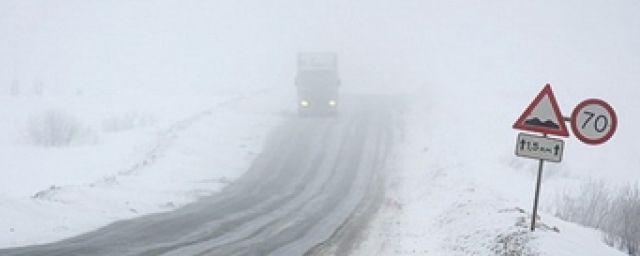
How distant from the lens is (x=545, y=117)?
9.48 metres

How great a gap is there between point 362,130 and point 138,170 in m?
14.0

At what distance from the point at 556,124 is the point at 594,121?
0.62 meters

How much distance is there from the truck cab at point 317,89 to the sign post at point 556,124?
87.5 feet

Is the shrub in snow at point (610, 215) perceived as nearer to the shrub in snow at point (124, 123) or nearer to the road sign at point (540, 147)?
the road sign at point (540, 147)

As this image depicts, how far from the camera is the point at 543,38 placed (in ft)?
401

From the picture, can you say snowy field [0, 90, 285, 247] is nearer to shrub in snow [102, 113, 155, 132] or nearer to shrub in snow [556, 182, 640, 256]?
shrub in snow [102, 113, 155, 132]

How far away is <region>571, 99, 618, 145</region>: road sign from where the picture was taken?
8734mm

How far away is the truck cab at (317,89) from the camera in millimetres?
36062

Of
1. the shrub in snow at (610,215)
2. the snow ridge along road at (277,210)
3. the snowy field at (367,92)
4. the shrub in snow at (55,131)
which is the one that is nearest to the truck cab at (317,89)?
the snowy field at (367,92)

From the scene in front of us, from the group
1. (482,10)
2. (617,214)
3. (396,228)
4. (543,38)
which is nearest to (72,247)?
(396,228)

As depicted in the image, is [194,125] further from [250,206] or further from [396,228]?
[396,228]

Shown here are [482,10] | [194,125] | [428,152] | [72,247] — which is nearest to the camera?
[72,247]

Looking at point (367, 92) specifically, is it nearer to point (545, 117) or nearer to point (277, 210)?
point (277, 210)

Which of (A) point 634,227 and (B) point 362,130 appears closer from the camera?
(A) point 634,227
